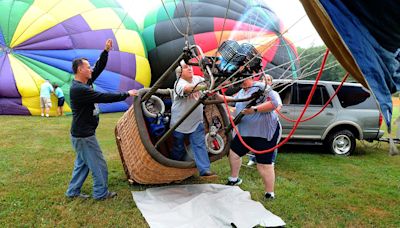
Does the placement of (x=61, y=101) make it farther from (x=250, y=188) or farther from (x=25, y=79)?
(x=250, y=188)

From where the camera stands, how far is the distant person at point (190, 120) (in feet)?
11.9

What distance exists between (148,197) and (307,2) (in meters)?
2.79

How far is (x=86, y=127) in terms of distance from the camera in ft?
11.8

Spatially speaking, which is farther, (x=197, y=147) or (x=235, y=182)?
(x=235, y=182)

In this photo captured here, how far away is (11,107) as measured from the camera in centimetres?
976

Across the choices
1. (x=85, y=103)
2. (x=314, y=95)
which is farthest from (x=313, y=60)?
(x=314, y=95)

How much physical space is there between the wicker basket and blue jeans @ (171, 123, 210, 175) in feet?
0.37

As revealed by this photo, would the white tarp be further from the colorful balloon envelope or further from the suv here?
the colorful balloon envelope

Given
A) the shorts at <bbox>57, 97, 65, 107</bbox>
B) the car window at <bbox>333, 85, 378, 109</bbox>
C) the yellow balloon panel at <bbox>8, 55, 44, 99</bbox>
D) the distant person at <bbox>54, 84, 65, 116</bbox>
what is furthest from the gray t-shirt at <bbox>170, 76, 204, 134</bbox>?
the yellow balloon panel at <bbox>8, 55, 44, 99</bbox>

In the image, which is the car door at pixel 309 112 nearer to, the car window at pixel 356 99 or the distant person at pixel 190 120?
the car window at pixel 356 99

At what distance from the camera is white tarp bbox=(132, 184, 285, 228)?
10.9 feet

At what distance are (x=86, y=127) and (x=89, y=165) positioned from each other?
0.38m

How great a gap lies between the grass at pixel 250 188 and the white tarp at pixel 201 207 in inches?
5.8

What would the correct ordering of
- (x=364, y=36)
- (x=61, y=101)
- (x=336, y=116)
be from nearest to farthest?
(x=364, y=36) < (x=336, y=116) < (x=61, y=101)
